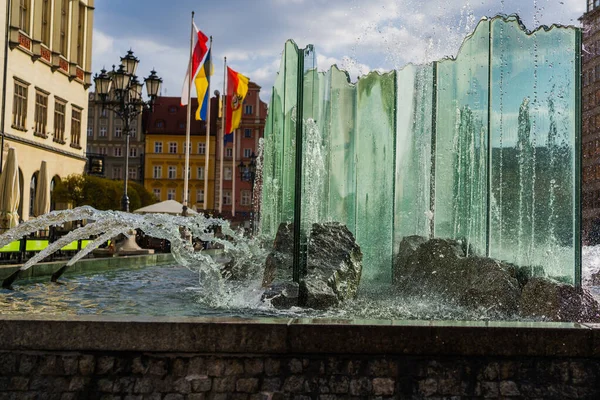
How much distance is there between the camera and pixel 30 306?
27.0ft

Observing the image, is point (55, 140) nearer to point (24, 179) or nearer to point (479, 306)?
point (24, 179)

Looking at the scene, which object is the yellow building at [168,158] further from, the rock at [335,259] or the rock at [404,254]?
the rock at [335,259]

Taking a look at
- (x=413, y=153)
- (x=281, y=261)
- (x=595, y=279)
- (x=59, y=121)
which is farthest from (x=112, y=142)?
(x=281, y=261)

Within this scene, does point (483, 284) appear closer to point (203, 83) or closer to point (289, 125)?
point (289, 125)

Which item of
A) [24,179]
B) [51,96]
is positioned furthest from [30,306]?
[51,96]

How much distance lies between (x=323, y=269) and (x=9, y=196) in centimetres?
1456

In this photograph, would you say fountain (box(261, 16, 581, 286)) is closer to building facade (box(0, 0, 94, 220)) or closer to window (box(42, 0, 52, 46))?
building facade (box(0, 0, 94, 220))

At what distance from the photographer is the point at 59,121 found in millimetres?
40125

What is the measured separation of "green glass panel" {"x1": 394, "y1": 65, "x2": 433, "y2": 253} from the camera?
13.8m

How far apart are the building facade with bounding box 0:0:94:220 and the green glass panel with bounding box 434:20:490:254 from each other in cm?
2509

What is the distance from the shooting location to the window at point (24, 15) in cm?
3525

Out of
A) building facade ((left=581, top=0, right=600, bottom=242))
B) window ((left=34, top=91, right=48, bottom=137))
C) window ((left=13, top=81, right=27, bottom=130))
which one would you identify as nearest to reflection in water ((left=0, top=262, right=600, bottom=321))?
building facade ((left=581, top=0, right=600, bottom=242))

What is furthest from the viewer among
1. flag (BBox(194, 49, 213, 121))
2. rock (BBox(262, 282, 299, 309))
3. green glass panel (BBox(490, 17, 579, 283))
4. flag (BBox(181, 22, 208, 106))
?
flag (BBox(194, 49, 213, 121))

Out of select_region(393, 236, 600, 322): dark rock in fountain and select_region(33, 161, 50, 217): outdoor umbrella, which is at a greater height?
select_region(33, 161, 50, 217): outdoor umbrella
